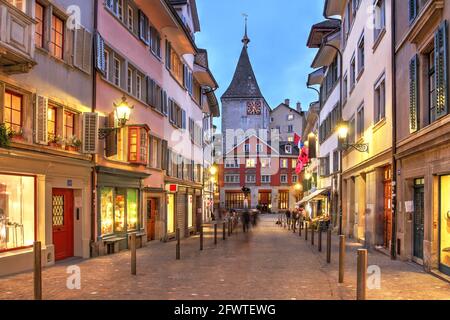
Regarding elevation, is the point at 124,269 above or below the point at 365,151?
below

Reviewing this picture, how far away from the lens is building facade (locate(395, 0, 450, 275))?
1215 centimetres

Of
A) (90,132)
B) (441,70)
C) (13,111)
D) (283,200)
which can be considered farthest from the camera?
(283,200)

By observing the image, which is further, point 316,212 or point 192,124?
point 316,212

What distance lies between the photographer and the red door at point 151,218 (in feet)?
79.9

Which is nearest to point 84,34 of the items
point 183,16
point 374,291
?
point 374,291

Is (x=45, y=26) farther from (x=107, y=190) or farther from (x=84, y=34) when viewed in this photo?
(x=107, y=190)

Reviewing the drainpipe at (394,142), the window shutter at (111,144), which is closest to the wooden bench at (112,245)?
the window shutter at (111,144)

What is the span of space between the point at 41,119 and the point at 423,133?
9157 mm

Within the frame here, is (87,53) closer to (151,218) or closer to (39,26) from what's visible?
(39,26)

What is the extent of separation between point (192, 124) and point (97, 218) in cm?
1861

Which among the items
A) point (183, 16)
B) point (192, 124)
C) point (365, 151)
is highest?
point (183, 16)

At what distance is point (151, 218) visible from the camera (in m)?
24.7

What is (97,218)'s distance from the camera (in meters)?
17.6

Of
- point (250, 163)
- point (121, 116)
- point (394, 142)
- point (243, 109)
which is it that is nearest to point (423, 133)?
A: point (394, 142)
